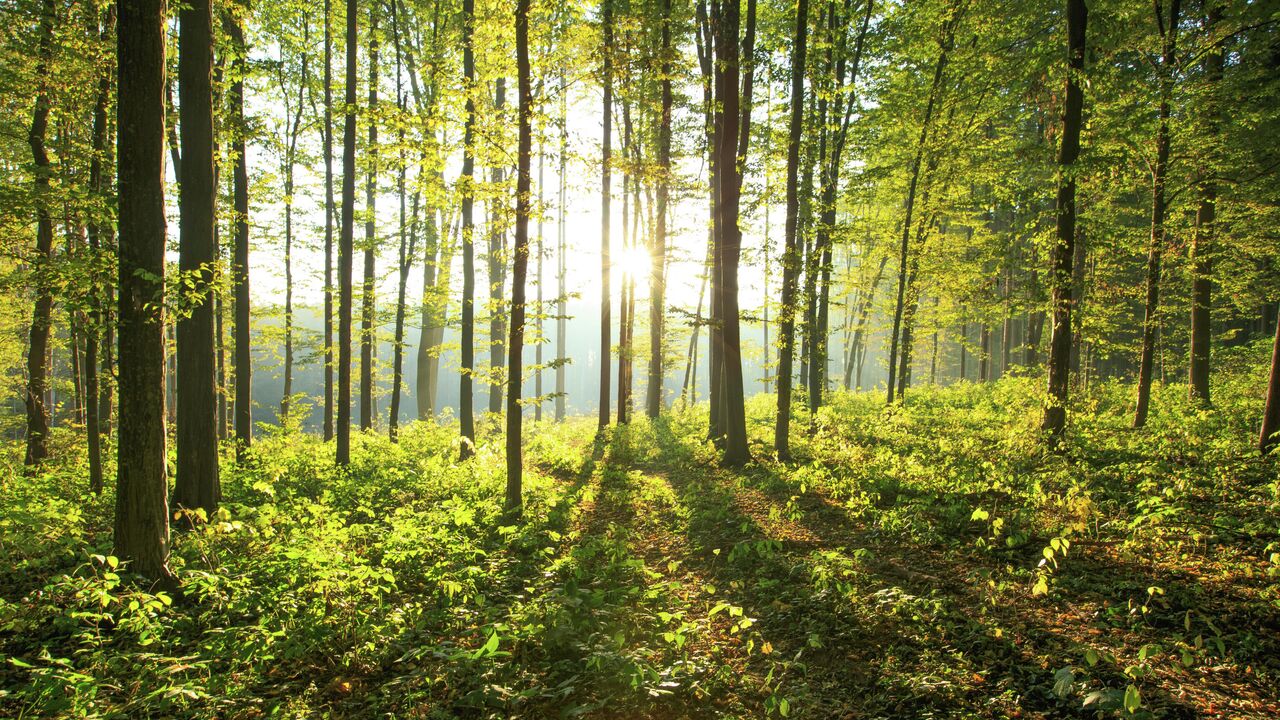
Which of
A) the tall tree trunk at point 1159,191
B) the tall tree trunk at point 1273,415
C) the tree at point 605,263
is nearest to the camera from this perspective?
the tall tree trunk at point 1273,415

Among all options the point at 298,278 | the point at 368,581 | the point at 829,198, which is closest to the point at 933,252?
the point at 829,198

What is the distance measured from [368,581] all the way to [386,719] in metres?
2.53

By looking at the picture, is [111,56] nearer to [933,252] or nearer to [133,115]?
[133,115]

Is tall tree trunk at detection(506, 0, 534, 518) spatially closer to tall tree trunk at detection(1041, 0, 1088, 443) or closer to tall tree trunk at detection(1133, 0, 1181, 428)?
tall tree trunk at detection(1041, 0, 1088, 443)

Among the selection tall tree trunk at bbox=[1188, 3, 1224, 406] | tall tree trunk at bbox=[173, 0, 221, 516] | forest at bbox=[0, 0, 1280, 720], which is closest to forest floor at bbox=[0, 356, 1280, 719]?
forest at bbox=[0, 0, 1280, 720]

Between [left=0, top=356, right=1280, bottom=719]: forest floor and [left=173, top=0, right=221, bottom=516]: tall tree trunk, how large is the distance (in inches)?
39.4

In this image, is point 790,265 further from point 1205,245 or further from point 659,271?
point 1205,245

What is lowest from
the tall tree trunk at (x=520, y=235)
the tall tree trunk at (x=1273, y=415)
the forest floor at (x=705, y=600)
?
the forest floor at (x=705, y=600)

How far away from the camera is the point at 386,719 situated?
388 cm

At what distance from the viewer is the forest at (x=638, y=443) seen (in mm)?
4438

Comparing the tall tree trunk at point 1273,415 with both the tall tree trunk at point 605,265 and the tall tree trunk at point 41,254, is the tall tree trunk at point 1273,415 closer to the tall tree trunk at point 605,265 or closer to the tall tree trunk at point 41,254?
the tall tree trunk at point 605,265

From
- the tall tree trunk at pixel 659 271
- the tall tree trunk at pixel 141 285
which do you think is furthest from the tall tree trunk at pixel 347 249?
the tall tree trunk at pixel 659 271

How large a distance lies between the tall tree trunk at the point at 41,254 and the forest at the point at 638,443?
0.38 feet

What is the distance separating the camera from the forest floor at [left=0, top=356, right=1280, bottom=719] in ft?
13.3
